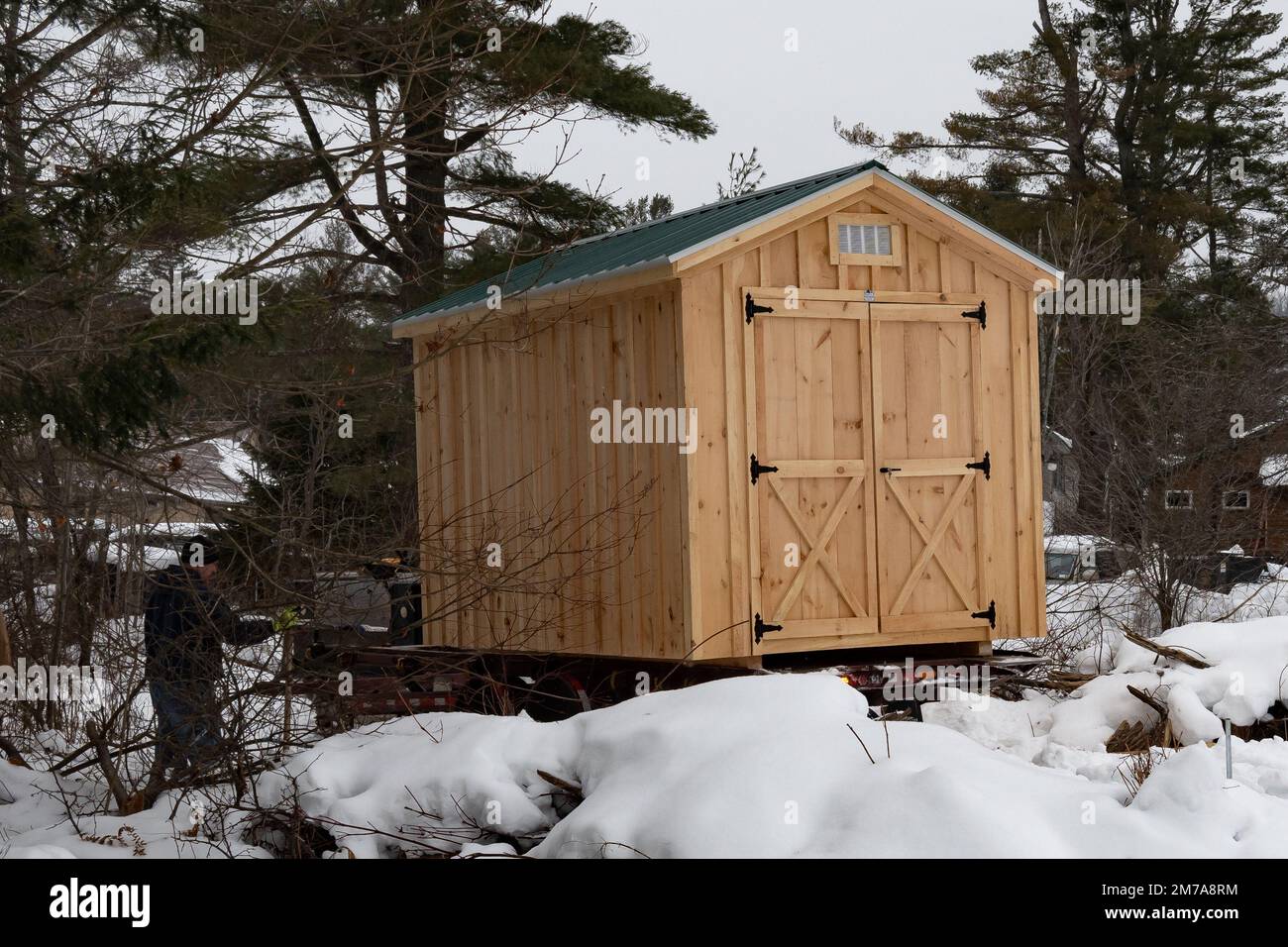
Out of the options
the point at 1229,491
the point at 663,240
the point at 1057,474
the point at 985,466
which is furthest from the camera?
the point at 1057,474

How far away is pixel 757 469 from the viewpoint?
31.8ft

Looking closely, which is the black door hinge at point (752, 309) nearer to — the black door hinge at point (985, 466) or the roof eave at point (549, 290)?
the roof eave at point (549, 290)

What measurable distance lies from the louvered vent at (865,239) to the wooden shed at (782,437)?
2cm

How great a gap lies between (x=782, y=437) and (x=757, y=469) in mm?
316

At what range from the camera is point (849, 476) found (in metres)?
10.0

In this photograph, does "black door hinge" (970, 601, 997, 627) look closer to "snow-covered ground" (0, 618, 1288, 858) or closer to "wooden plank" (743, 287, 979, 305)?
"wooden plank" (743, 287, 979, 305)

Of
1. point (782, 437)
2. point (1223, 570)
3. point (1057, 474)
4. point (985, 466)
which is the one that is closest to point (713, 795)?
point (782, 437)

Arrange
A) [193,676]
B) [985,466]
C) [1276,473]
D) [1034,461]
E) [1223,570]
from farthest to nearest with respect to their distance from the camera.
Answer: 1. [1276,473]
2. [1223,570]
3. [1034,461]
4. [985,466]
5. [193,676]

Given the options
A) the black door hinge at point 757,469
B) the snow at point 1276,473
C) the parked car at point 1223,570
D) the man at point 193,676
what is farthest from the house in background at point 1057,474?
the man at point 193,676

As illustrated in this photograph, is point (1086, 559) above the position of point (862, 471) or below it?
below

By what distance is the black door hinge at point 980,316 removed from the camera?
1053 centimetres

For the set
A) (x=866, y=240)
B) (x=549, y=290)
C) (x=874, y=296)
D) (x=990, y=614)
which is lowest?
(x=990, y=614)

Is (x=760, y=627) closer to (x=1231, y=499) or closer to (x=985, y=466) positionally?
(x=985, y=466)

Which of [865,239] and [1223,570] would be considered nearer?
[865,239]
